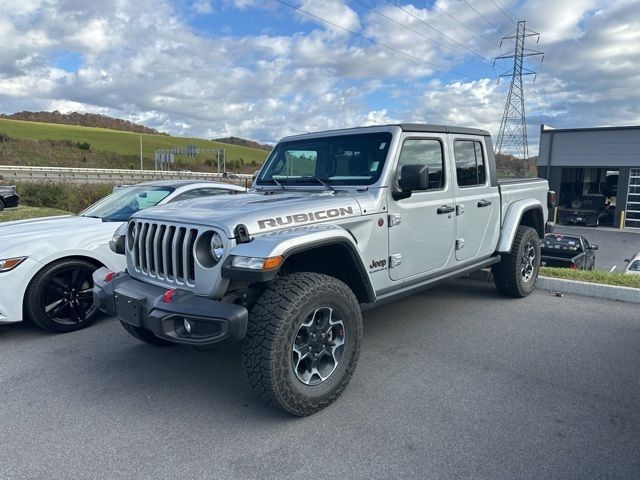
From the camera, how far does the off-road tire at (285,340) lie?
Answer: 9.98 feet

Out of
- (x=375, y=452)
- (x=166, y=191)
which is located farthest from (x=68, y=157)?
(x=375, y=452)

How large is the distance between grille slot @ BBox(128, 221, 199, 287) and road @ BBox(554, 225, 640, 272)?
21702 millimetres

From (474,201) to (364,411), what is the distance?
2646mm

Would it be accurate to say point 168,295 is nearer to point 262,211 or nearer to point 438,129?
point 262,211

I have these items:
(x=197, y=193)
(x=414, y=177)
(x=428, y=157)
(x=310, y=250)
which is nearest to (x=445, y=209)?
(x=428, y=157)

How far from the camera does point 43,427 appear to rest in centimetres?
323

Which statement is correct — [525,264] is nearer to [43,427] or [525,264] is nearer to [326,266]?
[326,266]

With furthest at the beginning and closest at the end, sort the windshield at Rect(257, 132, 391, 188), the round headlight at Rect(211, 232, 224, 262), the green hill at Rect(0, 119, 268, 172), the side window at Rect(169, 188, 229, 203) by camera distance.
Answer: the green hill at Rect(0, 119, 268, 172) < the side window at Rect(169, 188, 229, 203) < the windshield at Rect(257, 132, 391, 188) < the round headlight at Rect(211, 232, 224, 262)

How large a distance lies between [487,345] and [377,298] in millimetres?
1287

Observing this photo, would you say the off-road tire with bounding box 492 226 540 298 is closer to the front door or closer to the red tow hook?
the front door

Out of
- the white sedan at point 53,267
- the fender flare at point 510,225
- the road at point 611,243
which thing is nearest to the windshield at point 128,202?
the white sedan at point 53,267

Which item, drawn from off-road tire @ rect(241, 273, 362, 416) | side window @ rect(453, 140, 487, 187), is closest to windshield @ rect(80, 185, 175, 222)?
off-road tire @ rect(241, 273, 362, 416)

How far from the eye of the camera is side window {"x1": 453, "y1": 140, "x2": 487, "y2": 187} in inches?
195

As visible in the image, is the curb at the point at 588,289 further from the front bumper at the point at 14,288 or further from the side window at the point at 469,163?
the front bumper at the point at 14,288
